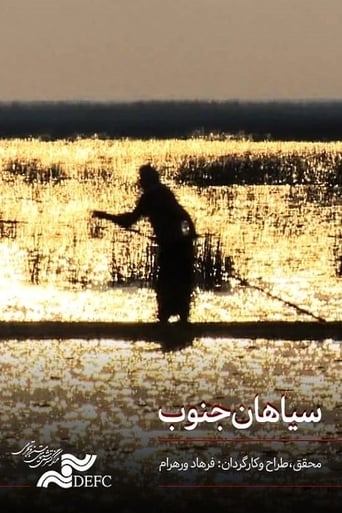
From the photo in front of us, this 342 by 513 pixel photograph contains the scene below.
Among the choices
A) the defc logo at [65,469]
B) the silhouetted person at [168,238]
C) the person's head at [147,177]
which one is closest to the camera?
the defc logo at [65,469]

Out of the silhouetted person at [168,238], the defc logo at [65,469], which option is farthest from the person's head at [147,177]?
the defc logo at [65,469]

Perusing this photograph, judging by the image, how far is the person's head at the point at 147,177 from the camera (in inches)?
262

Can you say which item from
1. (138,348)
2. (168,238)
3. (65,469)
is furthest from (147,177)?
(65,469)

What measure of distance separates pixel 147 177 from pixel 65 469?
1869 millimetres

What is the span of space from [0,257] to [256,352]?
7436 mm

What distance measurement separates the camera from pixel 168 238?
22.7 ft

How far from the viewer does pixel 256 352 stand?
679 cm

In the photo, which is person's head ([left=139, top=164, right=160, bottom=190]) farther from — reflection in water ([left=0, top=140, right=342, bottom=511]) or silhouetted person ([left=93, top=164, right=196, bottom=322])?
reflection in water ([left=0, top=140, right=342, bottom=511])

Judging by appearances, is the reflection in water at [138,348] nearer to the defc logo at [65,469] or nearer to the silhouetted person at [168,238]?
the defc logo at [65,469]

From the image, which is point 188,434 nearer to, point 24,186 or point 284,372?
point 284,372

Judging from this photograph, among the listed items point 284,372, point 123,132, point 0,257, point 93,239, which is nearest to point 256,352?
point 284,372

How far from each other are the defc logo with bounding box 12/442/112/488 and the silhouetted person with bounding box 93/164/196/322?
1.46 metres

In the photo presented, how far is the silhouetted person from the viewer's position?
6.75 m

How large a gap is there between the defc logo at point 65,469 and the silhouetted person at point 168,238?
146cm
